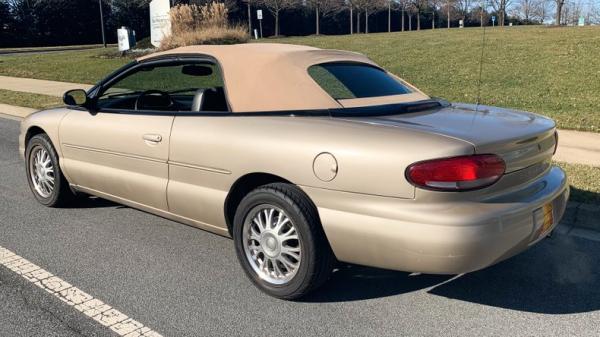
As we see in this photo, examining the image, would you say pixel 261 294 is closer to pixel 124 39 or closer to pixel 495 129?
pixel 495 129

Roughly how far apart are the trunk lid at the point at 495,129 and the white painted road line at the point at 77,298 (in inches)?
68.6

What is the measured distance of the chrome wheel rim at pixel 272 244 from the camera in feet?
11.3

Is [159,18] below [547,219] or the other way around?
the other way around

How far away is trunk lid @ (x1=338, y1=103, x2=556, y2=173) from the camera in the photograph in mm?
3109

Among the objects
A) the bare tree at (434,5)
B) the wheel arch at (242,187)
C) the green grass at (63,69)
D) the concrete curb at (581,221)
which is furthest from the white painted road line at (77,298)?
the bare tree at (434,5)

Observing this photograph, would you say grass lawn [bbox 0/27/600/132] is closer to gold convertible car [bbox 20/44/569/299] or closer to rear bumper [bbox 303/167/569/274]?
gold convertible car [bbox 20/44/569/299]

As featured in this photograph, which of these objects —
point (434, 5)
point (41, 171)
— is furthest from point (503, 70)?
point (434, 5)

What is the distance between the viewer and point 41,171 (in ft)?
17.8

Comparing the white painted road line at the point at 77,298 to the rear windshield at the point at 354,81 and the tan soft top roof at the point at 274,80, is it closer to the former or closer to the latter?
the tan soft top roof at the point at 274,80

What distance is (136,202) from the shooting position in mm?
4488

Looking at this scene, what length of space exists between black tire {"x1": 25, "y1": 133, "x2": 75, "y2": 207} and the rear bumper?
9.71 ft

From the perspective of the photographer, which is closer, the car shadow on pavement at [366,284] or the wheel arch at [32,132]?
the car shadow on pavement at [366,284]

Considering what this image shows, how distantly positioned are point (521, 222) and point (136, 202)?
9.37 ft

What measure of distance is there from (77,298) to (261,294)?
114 cm
